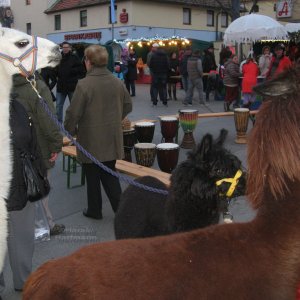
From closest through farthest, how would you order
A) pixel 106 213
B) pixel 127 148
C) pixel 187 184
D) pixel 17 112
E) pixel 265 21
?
pixel 187 184
pixel 17 112
pixel 106 213
pixel 127 148
pixel 265 21

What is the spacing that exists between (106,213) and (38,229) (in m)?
1.00

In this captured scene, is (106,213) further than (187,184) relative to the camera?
Yes

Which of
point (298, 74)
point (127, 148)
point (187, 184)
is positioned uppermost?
point (298, 74)

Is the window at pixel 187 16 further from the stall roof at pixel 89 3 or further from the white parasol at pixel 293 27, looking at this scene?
the white parasol at pixel 293 27

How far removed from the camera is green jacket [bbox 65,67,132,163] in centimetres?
421

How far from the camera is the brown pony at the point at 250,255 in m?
1.08

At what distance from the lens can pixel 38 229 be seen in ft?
13.6

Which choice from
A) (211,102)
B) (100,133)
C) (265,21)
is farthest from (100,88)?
(211,102)

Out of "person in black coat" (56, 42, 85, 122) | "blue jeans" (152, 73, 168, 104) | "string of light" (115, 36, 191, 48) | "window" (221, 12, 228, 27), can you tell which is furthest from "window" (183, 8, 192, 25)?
"person in black coat" (56, 42, 85, 122)

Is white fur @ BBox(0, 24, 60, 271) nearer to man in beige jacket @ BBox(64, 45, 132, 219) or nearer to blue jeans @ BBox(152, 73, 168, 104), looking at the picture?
man in beige jacket @ BBox(64, 45, 132, 219)

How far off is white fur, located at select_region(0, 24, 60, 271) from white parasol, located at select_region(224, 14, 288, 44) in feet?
32.1

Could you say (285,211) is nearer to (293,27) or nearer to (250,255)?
(250,255)

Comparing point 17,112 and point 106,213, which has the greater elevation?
point 17,112

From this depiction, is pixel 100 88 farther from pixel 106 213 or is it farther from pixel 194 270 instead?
pixel 194 270
